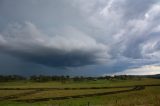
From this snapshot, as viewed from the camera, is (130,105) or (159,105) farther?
(130,105)

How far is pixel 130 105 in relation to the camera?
32438 mm

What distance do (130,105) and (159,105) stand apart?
23.2 ft

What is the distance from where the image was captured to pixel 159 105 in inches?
1008
